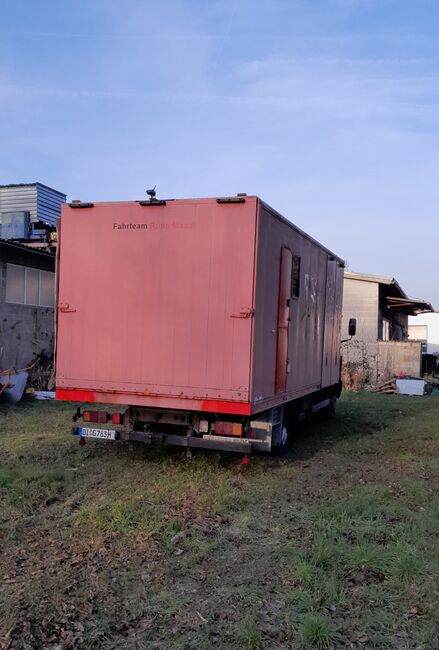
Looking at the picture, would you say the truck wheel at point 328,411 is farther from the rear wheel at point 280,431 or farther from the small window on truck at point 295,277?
the small window on truck at point 295,277

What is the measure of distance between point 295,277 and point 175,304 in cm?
213

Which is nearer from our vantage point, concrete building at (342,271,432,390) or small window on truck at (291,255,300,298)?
small window on truck at (291,255,300,298)

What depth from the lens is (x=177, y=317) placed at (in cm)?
686

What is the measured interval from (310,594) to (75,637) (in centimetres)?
156

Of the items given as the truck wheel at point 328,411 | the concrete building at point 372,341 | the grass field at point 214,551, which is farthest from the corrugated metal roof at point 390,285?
the grass field at point 214,551

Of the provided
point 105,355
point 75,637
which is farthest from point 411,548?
point 105,355

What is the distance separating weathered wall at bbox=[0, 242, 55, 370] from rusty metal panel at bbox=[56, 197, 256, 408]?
26.4 feet

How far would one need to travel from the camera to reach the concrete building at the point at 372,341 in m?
22.4

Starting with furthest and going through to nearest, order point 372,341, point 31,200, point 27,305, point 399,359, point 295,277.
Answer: point 372,341 < point 399,359 < point 31,200 < point 27,305 < point 295,277

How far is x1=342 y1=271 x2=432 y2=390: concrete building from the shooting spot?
22.4 m

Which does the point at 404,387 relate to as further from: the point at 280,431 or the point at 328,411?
the point at 280,431

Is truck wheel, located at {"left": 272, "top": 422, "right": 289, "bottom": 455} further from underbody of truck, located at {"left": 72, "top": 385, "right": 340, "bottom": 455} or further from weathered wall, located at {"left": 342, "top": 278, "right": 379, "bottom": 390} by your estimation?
weathered wall, located at {"left": 342, "top": 278, "right": 379, "bottom": 390}

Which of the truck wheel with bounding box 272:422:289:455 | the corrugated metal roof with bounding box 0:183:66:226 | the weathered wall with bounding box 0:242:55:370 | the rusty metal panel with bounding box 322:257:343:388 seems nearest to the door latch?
the truck wheel with bounding box 272:422:289:455

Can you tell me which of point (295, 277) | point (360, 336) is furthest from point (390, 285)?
point (295, 277)
